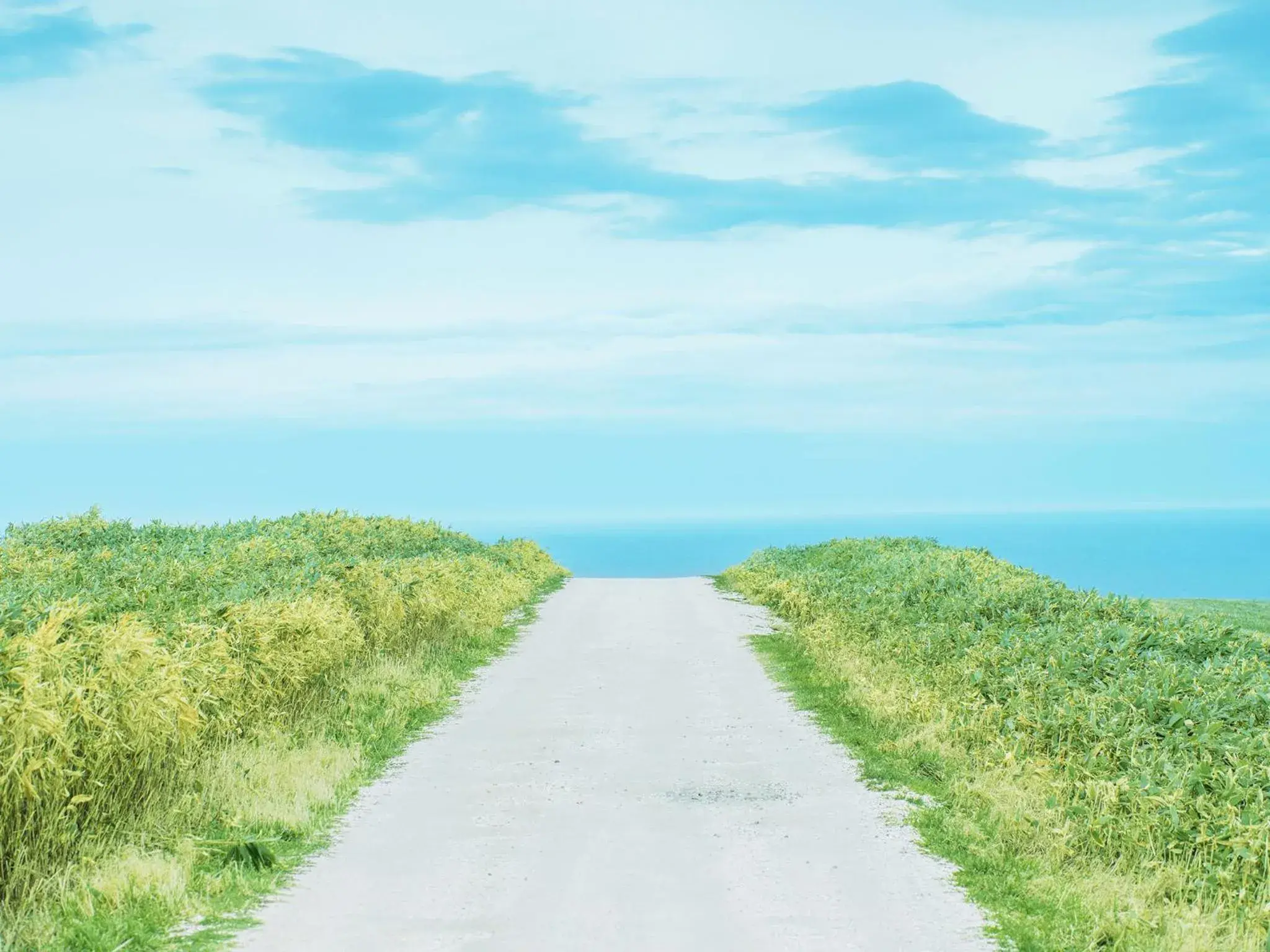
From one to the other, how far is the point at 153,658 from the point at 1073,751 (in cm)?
748

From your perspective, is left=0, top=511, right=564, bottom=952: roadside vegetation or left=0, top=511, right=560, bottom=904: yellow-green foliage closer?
left=0, top=511, right=564, bottom=952: roadside vegetation

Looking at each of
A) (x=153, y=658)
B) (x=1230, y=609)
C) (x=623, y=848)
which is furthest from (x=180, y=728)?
(x=1230, y=609)

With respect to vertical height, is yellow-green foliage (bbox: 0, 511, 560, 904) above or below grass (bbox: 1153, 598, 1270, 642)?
above

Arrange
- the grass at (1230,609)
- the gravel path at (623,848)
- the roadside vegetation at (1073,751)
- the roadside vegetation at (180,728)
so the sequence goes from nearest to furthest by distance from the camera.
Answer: the gravel path at (623,848) → the roadside vegetation at (180,728) → the roadside vegetation at (1073,751) → the grass at (1230,609)

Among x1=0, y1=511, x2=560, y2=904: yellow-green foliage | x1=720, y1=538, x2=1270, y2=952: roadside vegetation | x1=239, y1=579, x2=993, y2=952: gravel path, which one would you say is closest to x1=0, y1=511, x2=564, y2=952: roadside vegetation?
x1=0, y1=511, x2=560, y2=904: yellow-green foliage

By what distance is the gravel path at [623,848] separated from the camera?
6.72 metres

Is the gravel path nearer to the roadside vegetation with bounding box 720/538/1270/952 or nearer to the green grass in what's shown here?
the roadside vegetation with bounding box 720/538/1270/952

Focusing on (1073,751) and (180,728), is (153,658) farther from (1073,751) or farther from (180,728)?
(1073,751)

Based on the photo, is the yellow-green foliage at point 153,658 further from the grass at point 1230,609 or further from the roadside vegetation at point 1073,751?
the grass at point 1230,609

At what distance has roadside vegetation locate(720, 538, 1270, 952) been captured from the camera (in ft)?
23.1

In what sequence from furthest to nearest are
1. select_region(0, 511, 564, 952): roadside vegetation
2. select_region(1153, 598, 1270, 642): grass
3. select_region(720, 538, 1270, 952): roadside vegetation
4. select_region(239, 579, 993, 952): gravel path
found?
select_region(1153, 598, 1270, 642): grass, select_region(720, 538, 1270, 952): roadside vegetation, select_region(0, 511, 564, 952): roadside vegetation, select_region(239, 579, 993, 952): gravel path

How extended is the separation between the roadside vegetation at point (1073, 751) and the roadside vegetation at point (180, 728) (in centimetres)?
507

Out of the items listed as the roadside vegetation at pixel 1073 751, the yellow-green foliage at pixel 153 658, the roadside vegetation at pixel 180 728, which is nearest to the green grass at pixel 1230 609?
the roadside vegetation at pixel 1073 751

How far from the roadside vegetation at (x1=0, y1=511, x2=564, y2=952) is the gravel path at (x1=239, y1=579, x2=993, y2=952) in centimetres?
53
